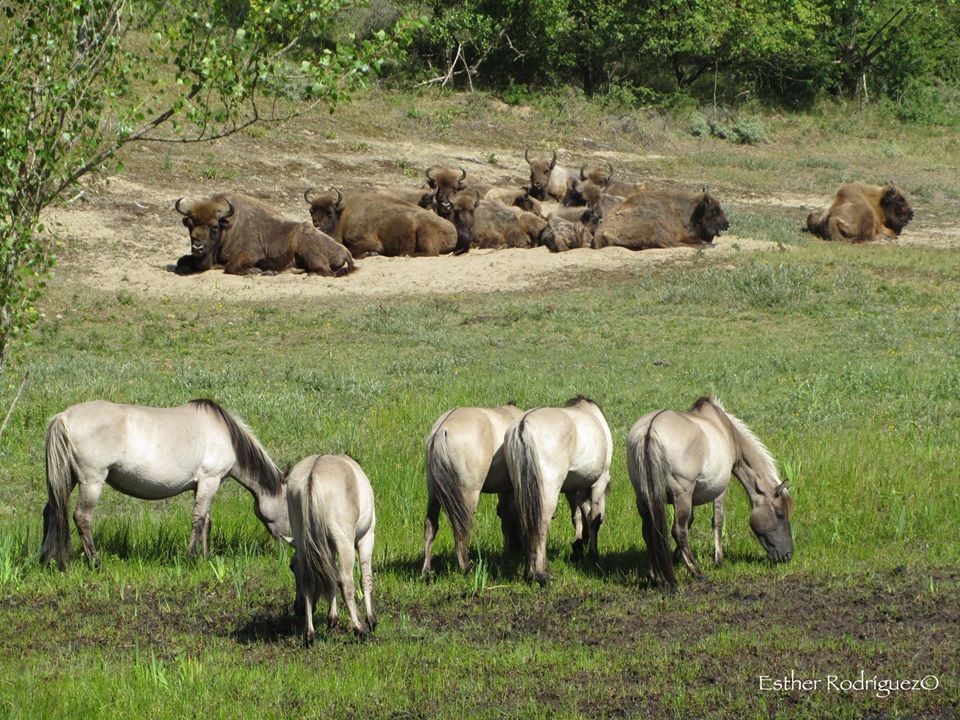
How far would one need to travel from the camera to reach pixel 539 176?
3209 cm

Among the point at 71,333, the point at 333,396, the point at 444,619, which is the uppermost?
the point at 444,619

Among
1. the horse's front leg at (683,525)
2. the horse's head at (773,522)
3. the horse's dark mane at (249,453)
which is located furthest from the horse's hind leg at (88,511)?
the horse's head at (773,522)

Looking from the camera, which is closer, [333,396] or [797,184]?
[333,396]

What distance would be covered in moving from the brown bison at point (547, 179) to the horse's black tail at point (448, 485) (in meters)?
23.0

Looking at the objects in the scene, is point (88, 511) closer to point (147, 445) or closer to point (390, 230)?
point (147, 445)

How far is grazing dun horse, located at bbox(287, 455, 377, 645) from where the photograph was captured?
24.3ft

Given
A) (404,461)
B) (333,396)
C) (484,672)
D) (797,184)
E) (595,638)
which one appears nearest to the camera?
(484,672)

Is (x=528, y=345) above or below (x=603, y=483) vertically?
below

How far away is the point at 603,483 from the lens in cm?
953

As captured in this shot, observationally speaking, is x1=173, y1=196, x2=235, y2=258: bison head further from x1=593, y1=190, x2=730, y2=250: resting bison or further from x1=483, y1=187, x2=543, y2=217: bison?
x1=593, y1=190, x2=730, y2=250: resting bison

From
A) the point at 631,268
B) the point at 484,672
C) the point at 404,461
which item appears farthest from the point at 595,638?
the point at 631,268

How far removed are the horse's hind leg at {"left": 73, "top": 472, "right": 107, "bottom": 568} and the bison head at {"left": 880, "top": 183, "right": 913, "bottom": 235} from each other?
22.1 metres

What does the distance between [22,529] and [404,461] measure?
11.8 feet

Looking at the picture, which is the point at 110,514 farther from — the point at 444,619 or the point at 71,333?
the point at 71,333
